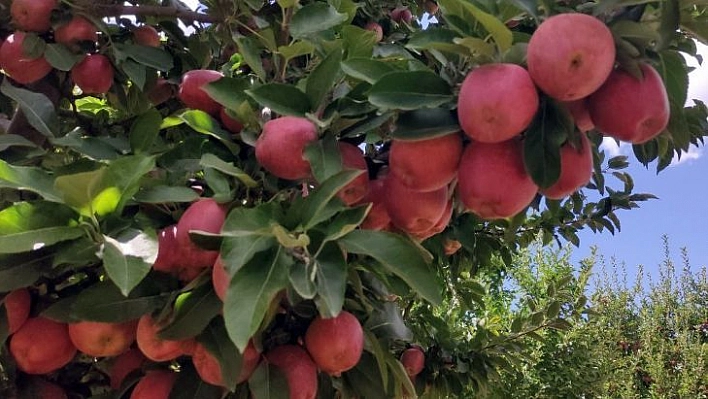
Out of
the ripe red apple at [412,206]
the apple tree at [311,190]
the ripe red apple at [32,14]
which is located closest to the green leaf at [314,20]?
the apple tree at [311,190]

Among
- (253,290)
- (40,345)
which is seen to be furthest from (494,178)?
(40,345)

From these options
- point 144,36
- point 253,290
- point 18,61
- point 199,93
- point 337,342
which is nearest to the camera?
point 253,290

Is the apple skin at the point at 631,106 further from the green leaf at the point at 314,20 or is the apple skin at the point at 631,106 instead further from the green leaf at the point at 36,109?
the green leaf at the point at 36,109

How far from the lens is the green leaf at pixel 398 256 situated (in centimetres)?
82

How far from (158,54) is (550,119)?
1.09 metres

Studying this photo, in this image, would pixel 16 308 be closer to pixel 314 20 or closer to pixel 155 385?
pixel 155 385

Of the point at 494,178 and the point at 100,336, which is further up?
the point at 494,178

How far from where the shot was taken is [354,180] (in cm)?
98

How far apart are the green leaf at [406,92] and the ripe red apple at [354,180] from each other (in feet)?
0.38

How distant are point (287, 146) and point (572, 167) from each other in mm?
395

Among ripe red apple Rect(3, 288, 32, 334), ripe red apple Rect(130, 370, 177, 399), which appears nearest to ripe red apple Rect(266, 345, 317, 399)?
ripe red apple Rect(130, 370, 177, 399)

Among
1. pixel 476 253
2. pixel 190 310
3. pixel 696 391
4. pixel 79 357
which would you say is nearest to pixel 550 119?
pixel 190 310

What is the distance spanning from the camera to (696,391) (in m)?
5.99

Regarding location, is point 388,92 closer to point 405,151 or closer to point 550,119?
point 405,151
